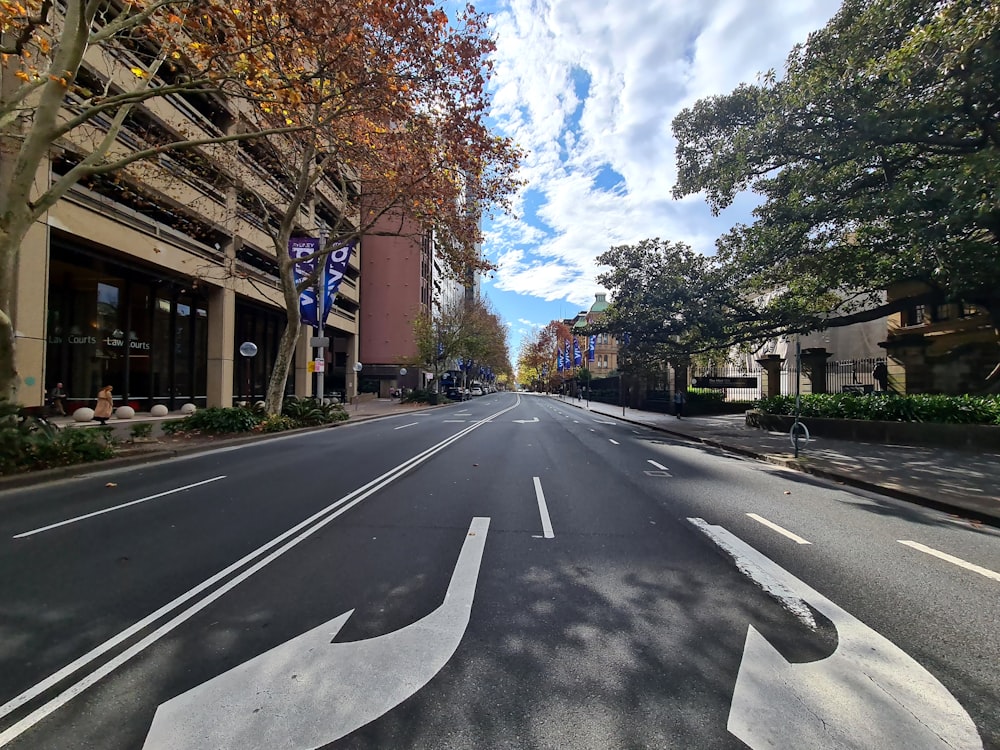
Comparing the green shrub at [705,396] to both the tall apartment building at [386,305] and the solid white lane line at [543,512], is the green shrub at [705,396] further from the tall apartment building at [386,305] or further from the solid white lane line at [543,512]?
the tall apartment building at [386,305]

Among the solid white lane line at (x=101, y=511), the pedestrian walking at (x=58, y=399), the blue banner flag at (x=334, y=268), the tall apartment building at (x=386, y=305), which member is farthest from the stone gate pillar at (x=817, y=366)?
the tall apartment building at (x=386, y=305)

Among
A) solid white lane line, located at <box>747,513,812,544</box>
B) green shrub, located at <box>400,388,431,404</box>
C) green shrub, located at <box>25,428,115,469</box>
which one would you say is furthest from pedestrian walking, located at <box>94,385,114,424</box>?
green shrub, located at <box>400,388,431,404</box>

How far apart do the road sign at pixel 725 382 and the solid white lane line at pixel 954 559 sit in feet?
101

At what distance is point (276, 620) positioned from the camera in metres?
3.66

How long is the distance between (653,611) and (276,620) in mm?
2820

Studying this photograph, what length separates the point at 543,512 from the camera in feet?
22.6

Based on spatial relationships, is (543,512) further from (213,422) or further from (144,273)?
(144,273)

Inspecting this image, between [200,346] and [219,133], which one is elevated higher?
[219,133]

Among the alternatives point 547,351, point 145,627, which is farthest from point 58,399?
point 547,351

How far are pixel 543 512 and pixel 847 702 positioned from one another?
4342mm

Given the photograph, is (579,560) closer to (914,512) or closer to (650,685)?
(650,685)

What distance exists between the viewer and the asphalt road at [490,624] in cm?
256

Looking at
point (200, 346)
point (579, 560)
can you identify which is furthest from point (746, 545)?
point (200, 346)

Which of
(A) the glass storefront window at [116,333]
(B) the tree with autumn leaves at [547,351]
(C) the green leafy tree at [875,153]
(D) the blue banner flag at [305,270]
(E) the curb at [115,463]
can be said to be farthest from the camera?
(B) the tree with autumn leaves at [547,351]
